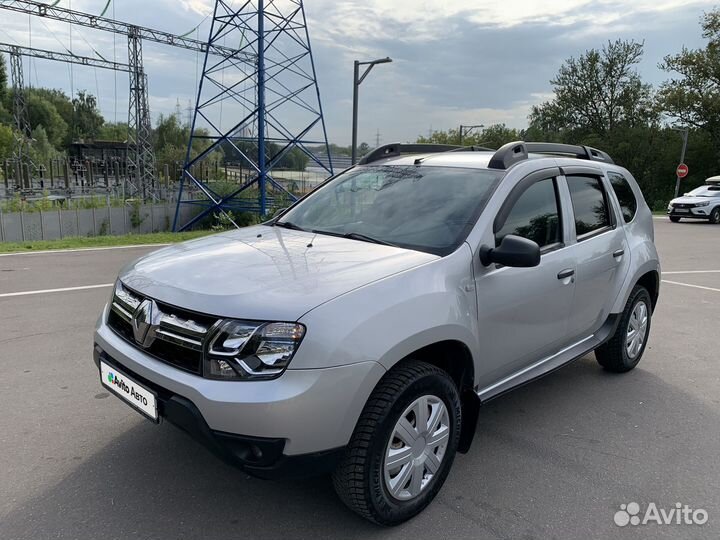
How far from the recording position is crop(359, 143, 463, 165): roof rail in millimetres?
4352

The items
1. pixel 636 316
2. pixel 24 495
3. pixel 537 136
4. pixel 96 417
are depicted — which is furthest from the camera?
pixel 537 136

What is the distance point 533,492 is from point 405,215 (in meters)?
1.70

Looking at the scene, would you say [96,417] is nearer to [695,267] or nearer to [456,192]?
[456,192]

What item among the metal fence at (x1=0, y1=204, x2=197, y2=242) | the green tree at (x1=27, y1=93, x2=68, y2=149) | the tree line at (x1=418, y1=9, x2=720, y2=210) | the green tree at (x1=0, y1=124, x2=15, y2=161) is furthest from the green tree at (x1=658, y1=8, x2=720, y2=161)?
the green tree at (x1=27, y1=93, x2=68, y2=149)

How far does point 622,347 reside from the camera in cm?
445

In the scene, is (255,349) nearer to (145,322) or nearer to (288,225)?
(145,322)

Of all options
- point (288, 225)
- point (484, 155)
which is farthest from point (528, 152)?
point (288, 225)

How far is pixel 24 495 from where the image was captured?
9.11ft

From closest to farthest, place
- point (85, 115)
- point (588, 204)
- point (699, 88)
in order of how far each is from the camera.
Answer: point (588, 204) → point (699, 88) → point (85, 115)

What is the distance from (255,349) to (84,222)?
24471 millimetres

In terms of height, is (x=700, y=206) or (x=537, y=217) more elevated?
(x=537, y=217)

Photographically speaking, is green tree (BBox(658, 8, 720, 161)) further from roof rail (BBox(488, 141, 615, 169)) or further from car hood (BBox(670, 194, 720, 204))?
roof rail (BBox(488, 141, 615, 169))

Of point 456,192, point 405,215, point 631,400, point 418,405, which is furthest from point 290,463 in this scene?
point 631,400

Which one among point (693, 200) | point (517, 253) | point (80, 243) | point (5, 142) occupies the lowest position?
point (80, 243)
